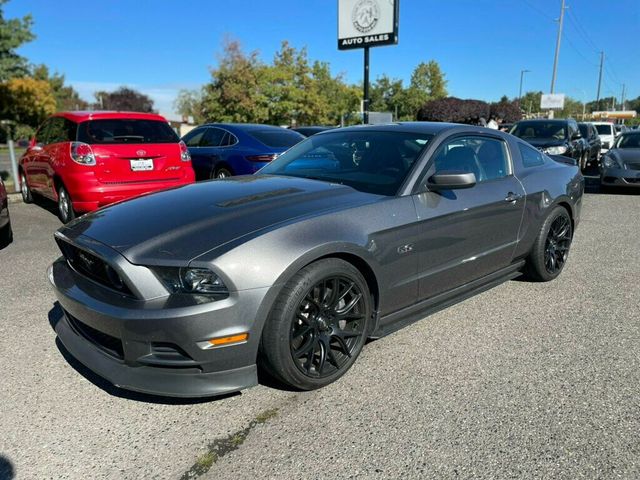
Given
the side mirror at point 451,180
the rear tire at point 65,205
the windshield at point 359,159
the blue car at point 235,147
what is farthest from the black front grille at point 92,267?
the blue car at point 235,147

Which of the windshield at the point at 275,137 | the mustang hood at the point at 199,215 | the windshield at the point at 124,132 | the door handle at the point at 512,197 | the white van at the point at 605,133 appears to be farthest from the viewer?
the white van at the point at 605,133

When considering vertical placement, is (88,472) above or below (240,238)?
below

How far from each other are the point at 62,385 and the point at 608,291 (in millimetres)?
4505

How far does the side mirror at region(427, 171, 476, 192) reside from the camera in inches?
129

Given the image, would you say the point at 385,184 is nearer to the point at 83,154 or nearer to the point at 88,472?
the point at 88,472

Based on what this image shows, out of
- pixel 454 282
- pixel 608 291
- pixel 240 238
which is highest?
pixel 240 238

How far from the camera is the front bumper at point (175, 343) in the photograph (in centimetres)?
236

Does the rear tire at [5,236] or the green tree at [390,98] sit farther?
the green tree at [390,98]

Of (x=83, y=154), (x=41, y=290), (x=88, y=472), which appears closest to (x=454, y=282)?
(x=88, y=472)

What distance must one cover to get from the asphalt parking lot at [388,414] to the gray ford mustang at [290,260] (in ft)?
0.81

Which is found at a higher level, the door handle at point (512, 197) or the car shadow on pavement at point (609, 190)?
the door handle at point (512, 197)

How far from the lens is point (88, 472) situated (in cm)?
221

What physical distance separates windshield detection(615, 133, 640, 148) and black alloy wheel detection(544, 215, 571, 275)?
8609mm

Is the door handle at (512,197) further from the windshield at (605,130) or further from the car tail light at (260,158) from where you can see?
the windshield at (605,130)
